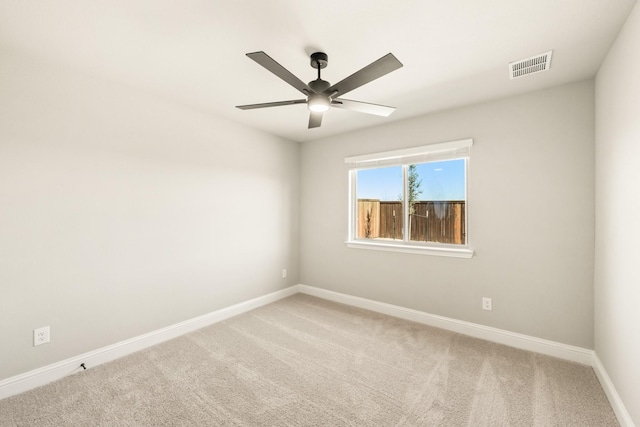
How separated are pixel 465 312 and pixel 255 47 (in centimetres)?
313

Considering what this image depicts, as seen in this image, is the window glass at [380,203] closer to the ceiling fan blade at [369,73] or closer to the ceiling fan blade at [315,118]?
the ceiling fan blade at [315,118]

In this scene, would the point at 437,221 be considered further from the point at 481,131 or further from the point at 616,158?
the point at 616,158

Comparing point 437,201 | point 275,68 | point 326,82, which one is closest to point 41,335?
point 275,68

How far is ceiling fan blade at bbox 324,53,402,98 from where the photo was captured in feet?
4.83

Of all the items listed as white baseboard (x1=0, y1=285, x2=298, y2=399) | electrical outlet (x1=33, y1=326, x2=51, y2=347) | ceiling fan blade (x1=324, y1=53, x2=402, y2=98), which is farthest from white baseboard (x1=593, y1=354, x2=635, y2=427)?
electrical outlet (x1=33, y1=326, x2=51, y2=347)

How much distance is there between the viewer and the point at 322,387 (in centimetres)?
200

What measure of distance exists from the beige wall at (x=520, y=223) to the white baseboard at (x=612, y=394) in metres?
0.23

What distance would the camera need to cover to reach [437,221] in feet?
10.5

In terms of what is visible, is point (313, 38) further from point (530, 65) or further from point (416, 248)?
point (416, 248)

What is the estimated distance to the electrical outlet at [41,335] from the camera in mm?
2033

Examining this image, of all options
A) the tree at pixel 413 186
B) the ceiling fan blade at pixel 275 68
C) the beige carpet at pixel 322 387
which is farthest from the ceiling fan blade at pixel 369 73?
the beige carpet at pixel 322 387

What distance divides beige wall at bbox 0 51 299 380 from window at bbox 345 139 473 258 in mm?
1553

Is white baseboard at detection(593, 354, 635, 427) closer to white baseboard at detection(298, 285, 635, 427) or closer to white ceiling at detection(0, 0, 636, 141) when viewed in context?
white baseboard at detection(298, 285, 635, 427)

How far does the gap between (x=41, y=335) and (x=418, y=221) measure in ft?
12.0
